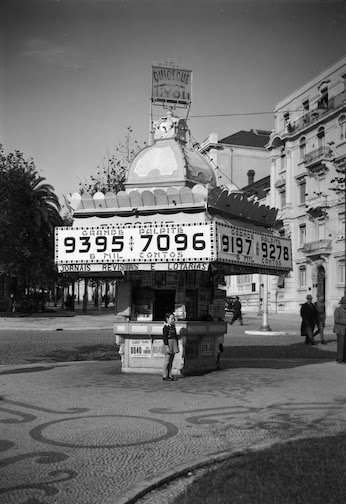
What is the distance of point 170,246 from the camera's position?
10852 millimetres

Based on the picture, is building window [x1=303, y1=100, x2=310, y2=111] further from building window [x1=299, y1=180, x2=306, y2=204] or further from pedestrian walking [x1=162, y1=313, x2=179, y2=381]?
pedestrian walking [x1=162, y1=313, x2=179, y2=381]

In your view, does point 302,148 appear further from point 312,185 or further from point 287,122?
point 312,185

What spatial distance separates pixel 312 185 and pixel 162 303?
40357 mm

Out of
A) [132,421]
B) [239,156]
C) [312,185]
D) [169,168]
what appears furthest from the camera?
[239,156]

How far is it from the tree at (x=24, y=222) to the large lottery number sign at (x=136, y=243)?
93.9ft

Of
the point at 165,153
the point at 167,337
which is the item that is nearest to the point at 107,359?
the point at 167,337

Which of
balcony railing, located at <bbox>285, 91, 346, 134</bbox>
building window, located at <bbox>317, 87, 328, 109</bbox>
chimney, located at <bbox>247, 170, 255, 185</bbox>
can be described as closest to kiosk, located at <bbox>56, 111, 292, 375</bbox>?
balcony railing, located at <bbox>285, 91, 346, 134</bbox>

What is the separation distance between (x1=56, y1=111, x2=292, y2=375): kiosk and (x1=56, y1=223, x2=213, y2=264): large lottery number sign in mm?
17

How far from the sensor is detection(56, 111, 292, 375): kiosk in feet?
35.6

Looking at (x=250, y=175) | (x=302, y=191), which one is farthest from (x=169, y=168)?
(x=250, y=175)

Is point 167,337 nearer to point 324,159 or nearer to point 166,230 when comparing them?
point 166,230

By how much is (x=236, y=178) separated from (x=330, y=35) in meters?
63.1

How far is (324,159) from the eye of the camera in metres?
48.9

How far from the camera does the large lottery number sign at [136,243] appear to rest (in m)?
10.6
